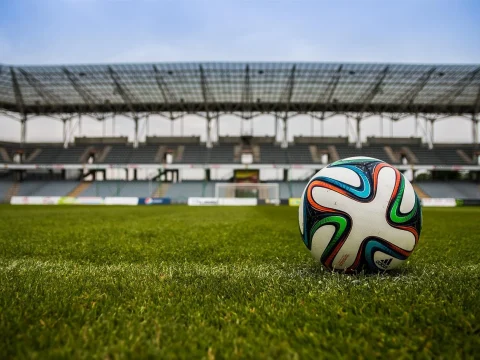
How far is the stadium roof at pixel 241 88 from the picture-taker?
3809cm

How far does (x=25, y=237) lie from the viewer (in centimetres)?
791

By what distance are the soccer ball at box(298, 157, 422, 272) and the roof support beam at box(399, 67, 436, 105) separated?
39082 mm

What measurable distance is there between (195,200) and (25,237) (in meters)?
29.6

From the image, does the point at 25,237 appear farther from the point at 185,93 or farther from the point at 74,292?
the point at 185,93

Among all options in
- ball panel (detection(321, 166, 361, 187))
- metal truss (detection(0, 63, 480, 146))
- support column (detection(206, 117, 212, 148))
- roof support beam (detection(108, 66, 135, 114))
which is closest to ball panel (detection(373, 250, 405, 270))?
ball panel (detection(321, 166, 361, 187))

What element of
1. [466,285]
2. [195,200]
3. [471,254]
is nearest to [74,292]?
[466,285]

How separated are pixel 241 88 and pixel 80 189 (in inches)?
874

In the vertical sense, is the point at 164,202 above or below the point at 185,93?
below

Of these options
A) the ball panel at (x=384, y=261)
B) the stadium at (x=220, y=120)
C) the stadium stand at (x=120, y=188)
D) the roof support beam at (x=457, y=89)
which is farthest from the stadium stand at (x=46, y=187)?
the ball panel at (x=384, y=261)

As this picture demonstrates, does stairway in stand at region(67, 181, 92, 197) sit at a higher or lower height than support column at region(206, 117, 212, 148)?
lower

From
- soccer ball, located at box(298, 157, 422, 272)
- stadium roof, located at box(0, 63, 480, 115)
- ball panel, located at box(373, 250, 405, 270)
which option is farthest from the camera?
stadium roof, located at box(0, 63, 480, 115)

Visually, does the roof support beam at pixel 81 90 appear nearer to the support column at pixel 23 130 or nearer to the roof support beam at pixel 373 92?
the support column at pixel 23 130

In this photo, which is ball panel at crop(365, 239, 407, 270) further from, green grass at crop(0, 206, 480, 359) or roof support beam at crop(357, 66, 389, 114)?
roof support beam at crop(357, 66, 389, 114)

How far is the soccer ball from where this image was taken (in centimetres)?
362
